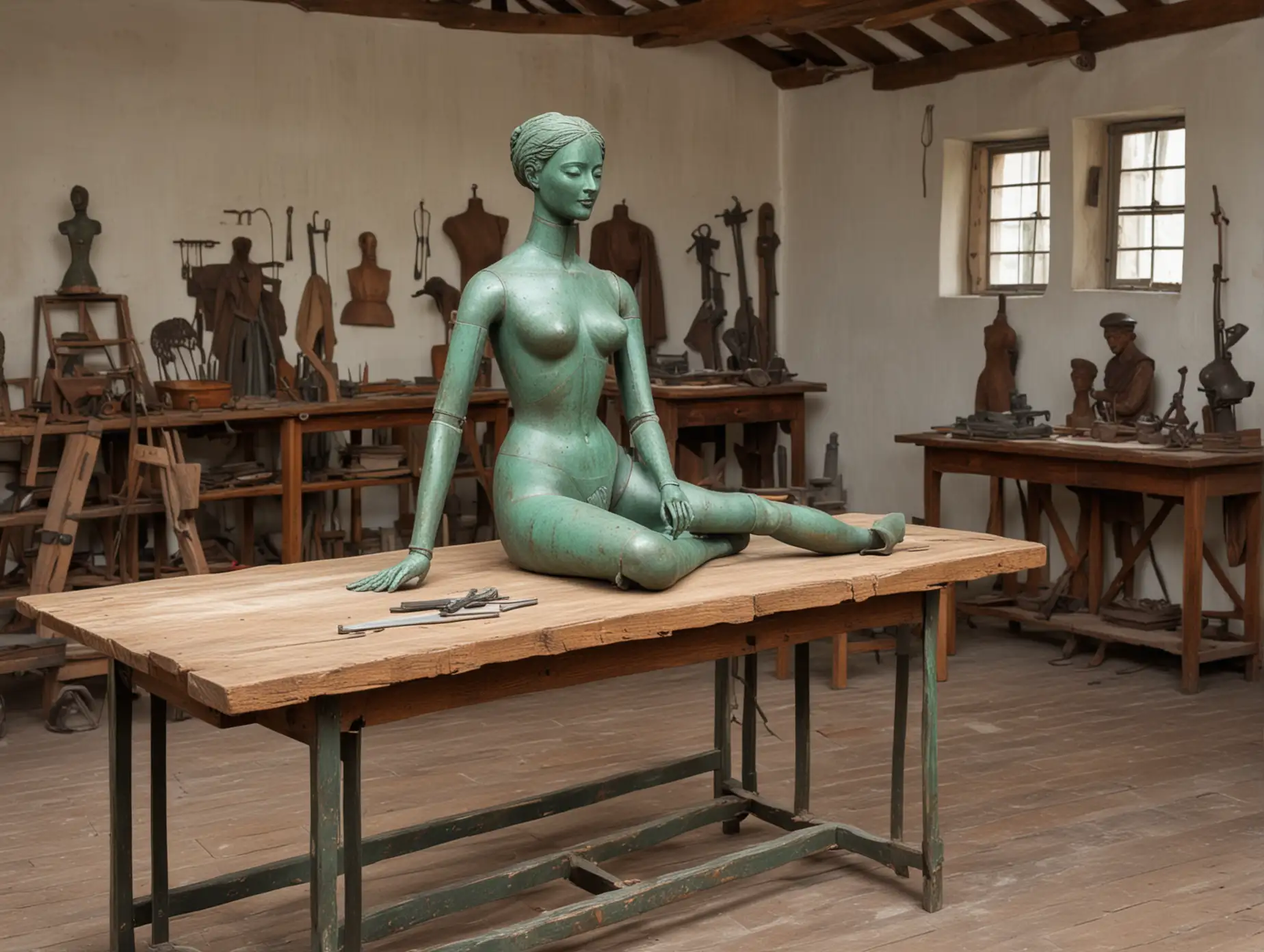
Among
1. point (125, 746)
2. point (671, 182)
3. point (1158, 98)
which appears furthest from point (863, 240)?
point (125, 746)

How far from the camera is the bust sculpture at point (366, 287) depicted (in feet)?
25.2

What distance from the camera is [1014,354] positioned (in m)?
7.66

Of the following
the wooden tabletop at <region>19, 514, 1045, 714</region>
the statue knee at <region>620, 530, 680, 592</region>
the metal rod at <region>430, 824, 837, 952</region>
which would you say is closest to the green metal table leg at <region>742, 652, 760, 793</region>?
the metal rod at <region>430, 824, 837, 952</region>

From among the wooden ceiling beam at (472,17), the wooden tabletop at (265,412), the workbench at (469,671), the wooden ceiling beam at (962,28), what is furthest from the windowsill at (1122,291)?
the workbench at (469,671)

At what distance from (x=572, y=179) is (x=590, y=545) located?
0.90m

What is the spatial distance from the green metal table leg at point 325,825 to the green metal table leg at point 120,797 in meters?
0.63

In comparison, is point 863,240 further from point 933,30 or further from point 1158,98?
point 1158,98

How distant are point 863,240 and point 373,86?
9.13 feet

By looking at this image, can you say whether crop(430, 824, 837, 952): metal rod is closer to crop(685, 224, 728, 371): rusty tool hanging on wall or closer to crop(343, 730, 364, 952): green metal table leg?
crop(343, 730, 364, 952): green metal table leg

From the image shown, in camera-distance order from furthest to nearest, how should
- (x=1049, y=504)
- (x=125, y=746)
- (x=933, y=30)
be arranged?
(x=933, y=30)
(x=1049, y=504)
(x=125, y=746)

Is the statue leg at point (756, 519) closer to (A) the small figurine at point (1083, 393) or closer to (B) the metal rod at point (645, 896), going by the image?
(B) the metal rod at point (645, 896)

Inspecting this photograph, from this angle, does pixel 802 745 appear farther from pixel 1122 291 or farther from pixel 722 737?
pixel 1122 291

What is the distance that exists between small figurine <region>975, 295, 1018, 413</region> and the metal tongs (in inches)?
184

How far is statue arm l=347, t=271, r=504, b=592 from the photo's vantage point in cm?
356
